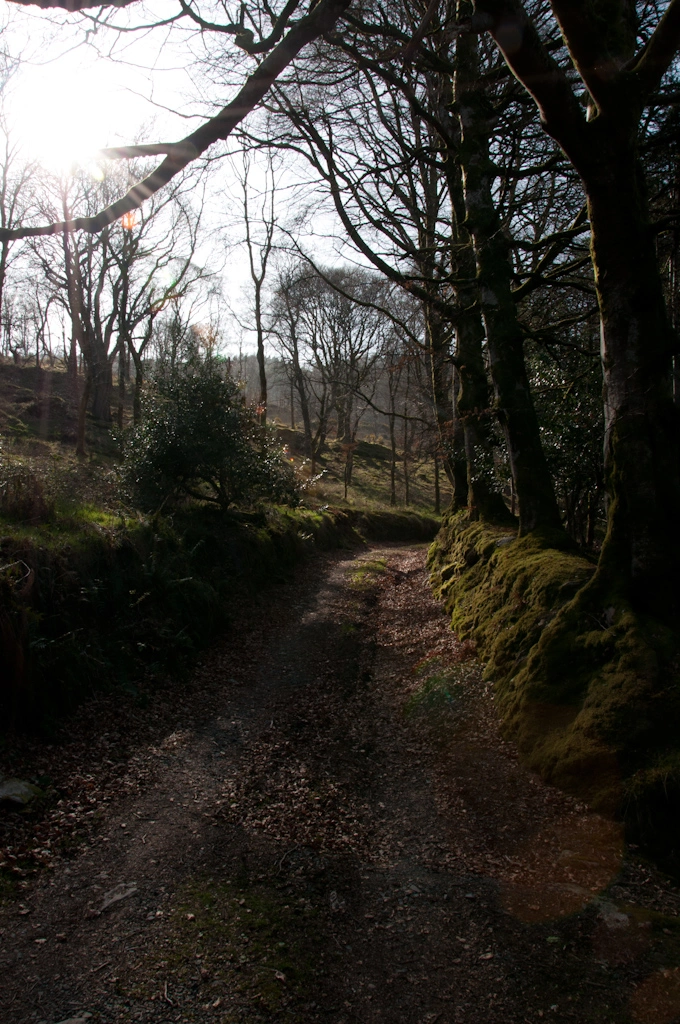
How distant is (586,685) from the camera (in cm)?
498

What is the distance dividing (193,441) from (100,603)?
5800 mm

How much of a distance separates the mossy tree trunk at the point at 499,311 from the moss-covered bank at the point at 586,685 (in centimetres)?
76

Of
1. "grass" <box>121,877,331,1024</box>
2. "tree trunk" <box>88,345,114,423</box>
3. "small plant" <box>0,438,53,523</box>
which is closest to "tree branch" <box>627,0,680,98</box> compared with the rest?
"grass" <box>121,877,331,1024</box>

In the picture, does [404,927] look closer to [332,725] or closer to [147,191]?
[332,725]

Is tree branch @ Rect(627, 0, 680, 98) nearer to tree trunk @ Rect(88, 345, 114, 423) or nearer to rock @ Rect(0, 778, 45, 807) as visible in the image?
rock @ Rect(0, 778, 45, 807)

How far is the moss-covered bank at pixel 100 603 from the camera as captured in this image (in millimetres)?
5426

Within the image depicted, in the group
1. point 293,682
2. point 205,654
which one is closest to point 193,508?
Answer: point 205,654

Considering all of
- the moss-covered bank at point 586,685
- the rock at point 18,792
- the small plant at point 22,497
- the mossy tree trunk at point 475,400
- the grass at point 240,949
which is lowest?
the grass at point 240,949

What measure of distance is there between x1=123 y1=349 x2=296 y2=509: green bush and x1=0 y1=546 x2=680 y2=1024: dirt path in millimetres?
6419

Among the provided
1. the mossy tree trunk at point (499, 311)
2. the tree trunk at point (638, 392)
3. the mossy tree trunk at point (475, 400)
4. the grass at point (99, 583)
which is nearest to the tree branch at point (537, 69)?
the tree trunk at point (638, 392)

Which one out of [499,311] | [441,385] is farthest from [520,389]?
[441,385]

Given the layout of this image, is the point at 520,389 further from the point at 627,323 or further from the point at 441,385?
the point at 441,385

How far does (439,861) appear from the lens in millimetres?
4066

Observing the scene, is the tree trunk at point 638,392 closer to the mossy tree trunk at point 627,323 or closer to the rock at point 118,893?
the mossy tree trunk at point 627,323
